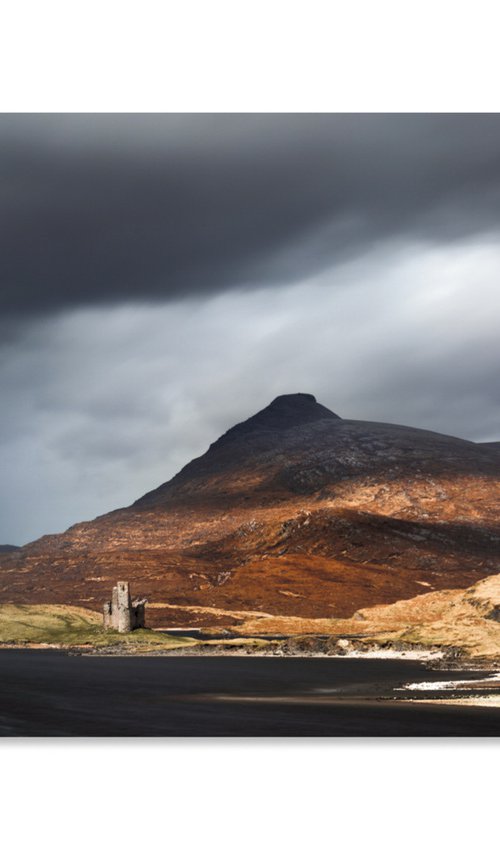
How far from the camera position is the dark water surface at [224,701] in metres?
31.0

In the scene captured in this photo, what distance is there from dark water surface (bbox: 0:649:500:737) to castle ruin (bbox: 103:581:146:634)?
2500cm

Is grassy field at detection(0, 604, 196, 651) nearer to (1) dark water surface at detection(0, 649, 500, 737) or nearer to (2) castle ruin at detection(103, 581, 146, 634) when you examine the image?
(2) castle ruin at detection(103, 581, 146, 634)

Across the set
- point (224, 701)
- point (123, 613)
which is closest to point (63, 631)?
point (123, 613)

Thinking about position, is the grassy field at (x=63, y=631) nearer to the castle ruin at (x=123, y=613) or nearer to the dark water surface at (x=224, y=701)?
the castle ruin at (x=123, y=613)

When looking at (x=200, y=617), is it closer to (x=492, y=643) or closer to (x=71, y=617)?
(x=71, y=617)

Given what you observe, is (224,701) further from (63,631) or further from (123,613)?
(63,631)

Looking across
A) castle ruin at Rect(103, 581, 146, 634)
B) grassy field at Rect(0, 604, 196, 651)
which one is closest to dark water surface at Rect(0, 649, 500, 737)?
grassy field at Rect(0, 604, 196, 651)

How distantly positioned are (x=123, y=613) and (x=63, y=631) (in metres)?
7.49
